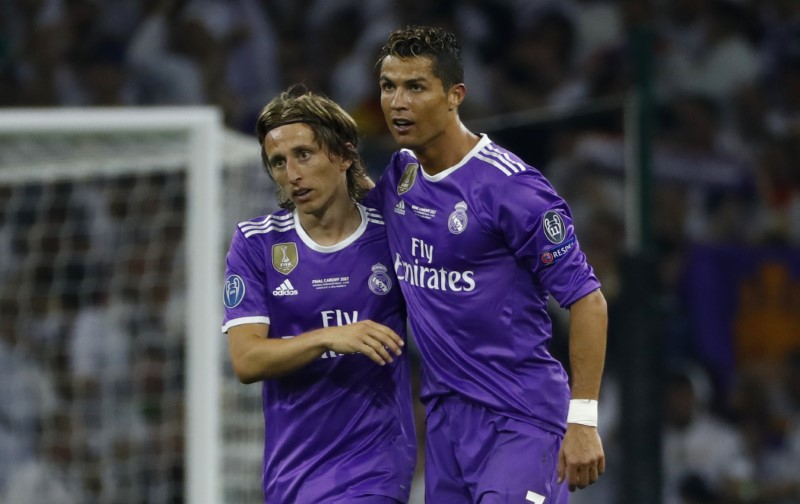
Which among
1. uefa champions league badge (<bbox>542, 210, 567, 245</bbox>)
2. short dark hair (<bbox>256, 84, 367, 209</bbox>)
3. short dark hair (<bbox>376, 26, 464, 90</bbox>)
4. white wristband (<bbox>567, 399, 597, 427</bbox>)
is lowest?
white wristband (<bbox>567, 399, 597, 427</bbox>)

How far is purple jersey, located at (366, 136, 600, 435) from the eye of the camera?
12.0ft

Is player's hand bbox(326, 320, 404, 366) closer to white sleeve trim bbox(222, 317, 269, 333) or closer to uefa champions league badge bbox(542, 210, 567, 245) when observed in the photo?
white sleeve trim bbox(222, 317, 269, 333)

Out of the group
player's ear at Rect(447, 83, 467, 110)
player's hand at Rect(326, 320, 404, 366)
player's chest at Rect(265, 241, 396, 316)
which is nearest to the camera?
player's hand at Rect(326, 320, 404, 366)

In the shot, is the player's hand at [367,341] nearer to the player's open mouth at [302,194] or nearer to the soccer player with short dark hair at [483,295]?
the soccer player with short dark hair at [483,295]

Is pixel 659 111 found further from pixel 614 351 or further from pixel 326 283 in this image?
pixel 326 283

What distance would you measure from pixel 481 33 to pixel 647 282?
328 centimetres

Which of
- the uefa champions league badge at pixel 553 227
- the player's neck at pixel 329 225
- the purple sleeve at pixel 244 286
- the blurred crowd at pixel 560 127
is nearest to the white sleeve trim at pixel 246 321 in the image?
the purple sleeve at pixel 244 286

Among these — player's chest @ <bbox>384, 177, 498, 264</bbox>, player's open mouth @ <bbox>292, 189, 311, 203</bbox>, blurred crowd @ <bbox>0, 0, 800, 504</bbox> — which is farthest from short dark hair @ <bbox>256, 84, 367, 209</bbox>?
blurred crowd @ <bbox>0, 0, 800, 504</bbox>

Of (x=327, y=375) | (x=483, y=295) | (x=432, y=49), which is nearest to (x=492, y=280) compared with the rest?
(x=483, y=295)

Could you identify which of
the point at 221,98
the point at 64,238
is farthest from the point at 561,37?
the point at 64,238

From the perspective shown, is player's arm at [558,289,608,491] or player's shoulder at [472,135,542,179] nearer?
player's arm at [558,289,608,491]

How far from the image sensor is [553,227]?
362 centimetres

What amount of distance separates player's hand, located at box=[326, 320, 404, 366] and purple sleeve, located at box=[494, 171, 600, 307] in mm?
422

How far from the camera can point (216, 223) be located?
19.5 feet
